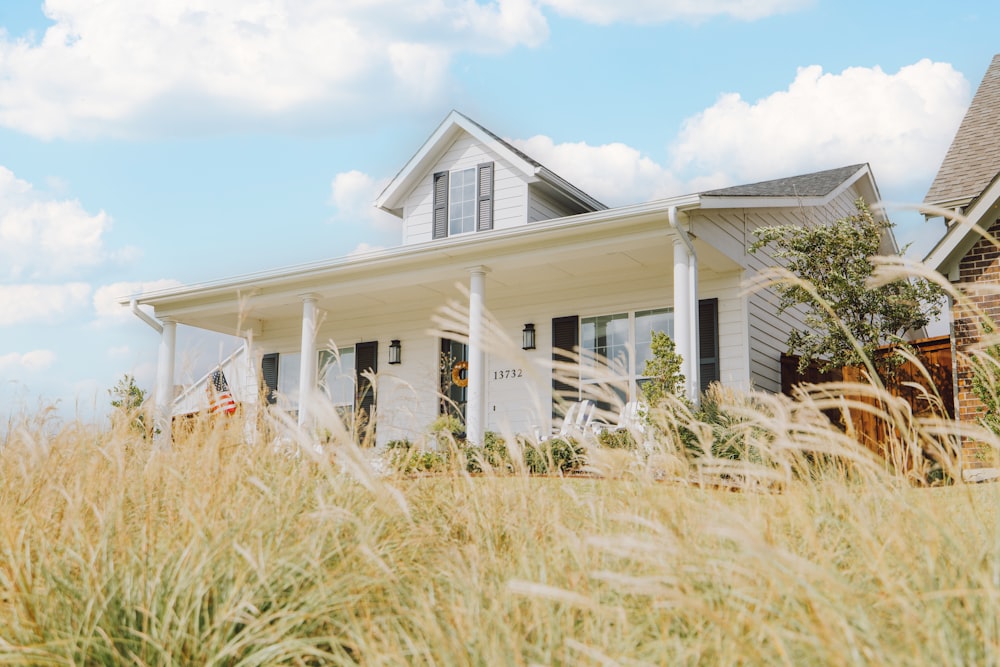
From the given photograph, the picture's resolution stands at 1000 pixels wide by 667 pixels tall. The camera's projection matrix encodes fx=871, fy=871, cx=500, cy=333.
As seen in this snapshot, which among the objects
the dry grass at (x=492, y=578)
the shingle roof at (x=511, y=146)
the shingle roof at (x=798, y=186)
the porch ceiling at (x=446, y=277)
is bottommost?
the dry grass at (x=492, y=578)

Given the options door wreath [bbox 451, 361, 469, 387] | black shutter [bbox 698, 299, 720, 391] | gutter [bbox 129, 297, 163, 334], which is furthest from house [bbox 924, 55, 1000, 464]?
gutter [bbox 129, 297, 163, 334]

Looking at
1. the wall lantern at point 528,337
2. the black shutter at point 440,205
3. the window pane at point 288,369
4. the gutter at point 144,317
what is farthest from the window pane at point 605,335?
the gutter at point 144,317

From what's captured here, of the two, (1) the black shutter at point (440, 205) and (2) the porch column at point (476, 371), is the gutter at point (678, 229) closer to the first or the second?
(2) the porch column at point (476, 371)

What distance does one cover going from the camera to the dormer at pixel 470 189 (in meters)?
13.5

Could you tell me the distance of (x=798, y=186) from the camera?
1242 cm

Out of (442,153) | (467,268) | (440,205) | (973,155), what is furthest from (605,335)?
(973,155)

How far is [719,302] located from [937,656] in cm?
958

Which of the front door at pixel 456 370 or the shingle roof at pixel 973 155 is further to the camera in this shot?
the front door at pixel 456 370

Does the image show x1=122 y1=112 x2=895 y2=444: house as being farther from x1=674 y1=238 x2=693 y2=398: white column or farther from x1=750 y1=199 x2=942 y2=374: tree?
x1=750 y1=199 x2=942 y2=374: tree

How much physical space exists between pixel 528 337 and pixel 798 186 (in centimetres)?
441

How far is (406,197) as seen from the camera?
14742 mm

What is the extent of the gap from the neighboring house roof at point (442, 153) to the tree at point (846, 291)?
3.88 metres

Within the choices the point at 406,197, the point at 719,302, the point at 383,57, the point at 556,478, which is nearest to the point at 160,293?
the point at 406,197

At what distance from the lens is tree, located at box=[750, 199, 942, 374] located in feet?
33.8
